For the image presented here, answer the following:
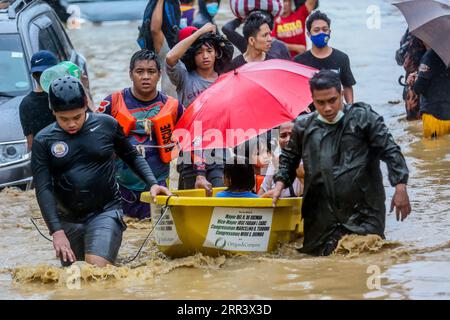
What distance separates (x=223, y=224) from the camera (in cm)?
873

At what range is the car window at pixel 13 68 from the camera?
13.1 meters

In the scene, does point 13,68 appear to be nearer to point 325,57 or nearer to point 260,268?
point 325,57

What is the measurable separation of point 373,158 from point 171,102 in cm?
246

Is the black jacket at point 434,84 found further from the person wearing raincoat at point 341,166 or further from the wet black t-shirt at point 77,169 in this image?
the wet black t-shirt at point 77,169

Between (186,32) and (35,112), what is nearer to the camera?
(35,112)

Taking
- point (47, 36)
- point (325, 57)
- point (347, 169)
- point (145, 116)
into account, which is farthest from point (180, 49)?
point (47, 36)

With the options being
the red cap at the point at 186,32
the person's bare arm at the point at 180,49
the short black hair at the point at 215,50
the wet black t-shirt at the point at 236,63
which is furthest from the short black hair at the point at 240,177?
the red cap at the point at 186,32

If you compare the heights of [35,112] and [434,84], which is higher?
[35,112]

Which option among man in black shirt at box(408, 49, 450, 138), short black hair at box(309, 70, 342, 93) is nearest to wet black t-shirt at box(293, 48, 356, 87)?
man in black shirt at box(408, 49, 450, 138)

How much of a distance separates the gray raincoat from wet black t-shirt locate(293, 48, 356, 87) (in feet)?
10.8

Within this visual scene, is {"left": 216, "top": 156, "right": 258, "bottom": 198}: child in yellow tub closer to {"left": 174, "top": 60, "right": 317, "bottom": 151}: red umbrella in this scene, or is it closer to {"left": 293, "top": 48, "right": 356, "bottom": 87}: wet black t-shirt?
{"left": 174, "top": 60, "right": 317, "bottom": 151}: red umbrella

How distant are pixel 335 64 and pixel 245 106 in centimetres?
272

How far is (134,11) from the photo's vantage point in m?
28.1

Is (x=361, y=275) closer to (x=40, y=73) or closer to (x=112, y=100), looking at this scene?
(x=112, y=100)
